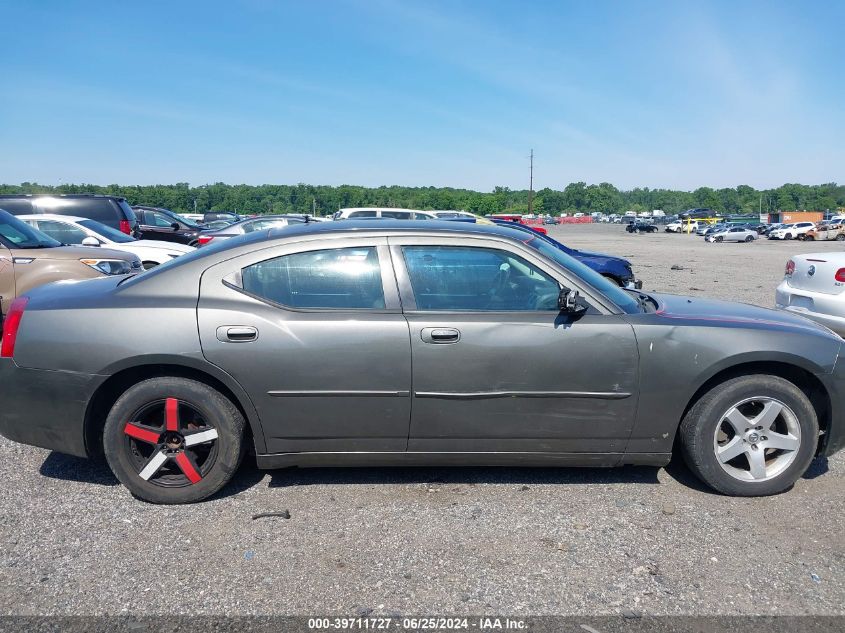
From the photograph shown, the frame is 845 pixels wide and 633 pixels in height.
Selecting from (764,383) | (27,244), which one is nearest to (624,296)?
(764,383)

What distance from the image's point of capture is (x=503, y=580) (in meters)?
2.85

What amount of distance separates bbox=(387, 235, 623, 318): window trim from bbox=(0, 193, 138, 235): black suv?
12147mm

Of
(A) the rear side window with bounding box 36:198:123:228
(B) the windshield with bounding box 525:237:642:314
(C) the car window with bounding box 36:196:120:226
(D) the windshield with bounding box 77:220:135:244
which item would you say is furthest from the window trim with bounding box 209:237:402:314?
(C) the car window with bounding box 36:196:120:226

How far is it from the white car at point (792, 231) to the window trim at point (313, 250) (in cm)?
5124

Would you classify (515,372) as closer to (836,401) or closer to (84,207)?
(836,401)

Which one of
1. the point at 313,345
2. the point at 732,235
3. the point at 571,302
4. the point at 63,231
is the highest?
the point at 63,231

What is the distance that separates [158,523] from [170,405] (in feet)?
2.01

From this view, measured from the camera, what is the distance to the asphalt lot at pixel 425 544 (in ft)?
8.90

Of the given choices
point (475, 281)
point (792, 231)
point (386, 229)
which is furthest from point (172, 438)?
point (792, 231)

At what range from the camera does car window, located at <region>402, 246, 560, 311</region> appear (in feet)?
11.8

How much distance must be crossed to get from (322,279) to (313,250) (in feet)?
0.58

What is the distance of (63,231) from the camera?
37.5 ft

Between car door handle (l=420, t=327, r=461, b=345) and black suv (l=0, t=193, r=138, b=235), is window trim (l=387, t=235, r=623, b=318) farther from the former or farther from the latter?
black suv (l=0, t=193, r=138, b=235)

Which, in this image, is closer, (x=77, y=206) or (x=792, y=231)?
(x=77, y=206)
